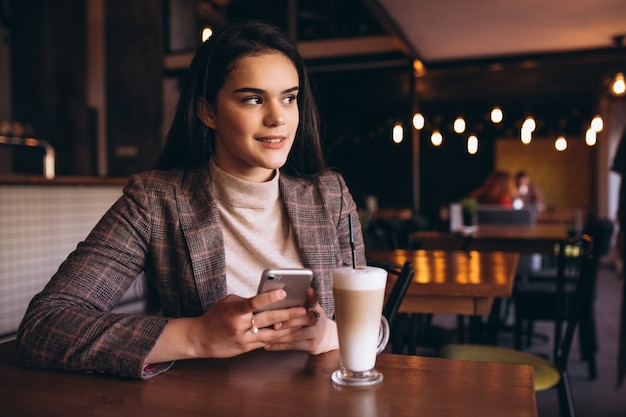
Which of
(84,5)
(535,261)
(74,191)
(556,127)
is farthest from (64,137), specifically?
(556,127)

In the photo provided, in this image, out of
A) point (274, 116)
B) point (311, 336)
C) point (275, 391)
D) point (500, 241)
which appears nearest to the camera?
point (275, 391)

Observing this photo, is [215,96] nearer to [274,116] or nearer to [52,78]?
[274,116]

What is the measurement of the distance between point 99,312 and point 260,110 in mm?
511

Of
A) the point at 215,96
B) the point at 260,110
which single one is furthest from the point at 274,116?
the point at 215,96

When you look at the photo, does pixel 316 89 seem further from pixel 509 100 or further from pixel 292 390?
pixel 509 100

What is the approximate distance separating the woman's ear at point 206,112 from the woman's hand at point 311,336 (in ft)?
1.97

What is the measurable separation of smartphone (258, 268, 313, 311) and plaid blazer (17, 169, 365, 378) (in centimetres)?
23

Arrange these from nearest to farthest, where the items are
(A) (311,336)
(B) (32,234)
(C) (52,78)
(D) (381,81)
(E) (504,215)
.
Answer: (A) (311,336)
(B) (32,234)
(E) (504,215)
(C) (52,78)
(D) (381,81)

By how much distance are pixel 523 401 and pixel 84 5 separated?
300 inches

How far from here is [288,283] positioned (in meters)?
0.86

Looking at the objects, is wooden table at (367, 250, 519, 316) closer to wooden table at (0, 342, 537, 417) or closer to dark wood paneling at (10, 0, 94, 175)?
wooden table at (0, 342, 537, 417)

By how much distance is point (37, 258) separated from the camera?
361 centimetres

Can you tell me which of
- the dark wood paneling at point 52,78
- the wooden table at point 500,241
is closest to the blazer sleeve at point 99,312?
the wooden table at point 500,241

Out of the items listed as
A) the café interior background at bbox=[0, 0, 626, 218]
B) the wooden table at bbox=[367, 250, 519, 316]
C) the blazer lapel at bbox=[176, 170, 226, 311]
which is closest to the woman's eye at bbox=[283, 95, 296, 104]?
the blazer lapel at bbox=[176, 170, 226, 311]
